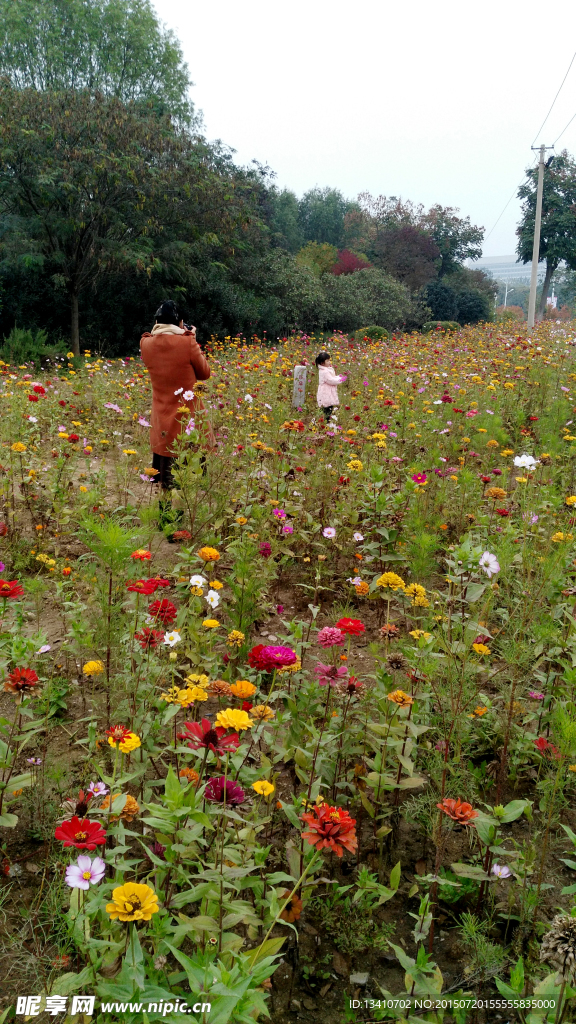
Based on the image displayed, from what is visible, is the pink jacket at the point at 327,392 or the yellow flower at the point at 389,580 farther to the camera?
the pink jacket at the point at 327,392

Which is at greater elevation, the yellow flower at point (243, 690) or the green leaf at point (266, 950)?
the yellow flower at point (243, 690)

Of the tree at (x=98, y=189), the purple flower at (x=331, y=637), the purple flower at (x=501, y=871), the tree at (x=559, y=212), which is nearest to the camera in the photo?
the purple flower at (x=501, y=871)

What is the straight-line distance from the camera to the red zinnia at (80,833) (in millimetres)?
1205

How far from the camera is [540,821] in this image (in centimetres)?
201

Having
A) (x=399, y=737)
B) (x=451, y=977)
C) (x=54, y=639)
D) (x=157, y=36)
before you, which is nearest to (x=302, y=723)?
(x=399, y=737)

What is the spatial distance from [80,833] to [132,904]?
20 cm

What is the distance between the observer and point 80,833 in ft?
4.02

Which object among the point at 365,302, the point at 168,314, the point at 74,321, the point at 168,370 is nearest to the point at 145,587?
the point at 168,370

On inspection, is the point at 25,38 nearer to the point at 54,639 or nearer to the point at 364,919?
the point at 54,639

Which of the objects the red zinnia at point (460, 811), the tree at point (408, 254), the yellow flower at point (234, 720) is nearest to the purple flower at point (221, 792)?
the yellow flower at point (234, 720)

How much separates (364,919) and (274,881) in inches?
15.1

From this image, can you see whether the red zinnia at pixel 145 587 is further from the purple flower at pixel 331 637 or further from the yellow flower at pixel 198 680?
the purple flower at pixel 331 637

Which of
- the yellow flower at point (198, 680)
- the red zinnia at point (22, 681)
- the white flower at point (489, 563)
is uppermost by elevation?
the white flower at point (489, 563)

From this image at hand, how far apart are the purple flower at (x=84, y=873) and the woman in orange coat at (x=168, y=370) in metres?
3.26
